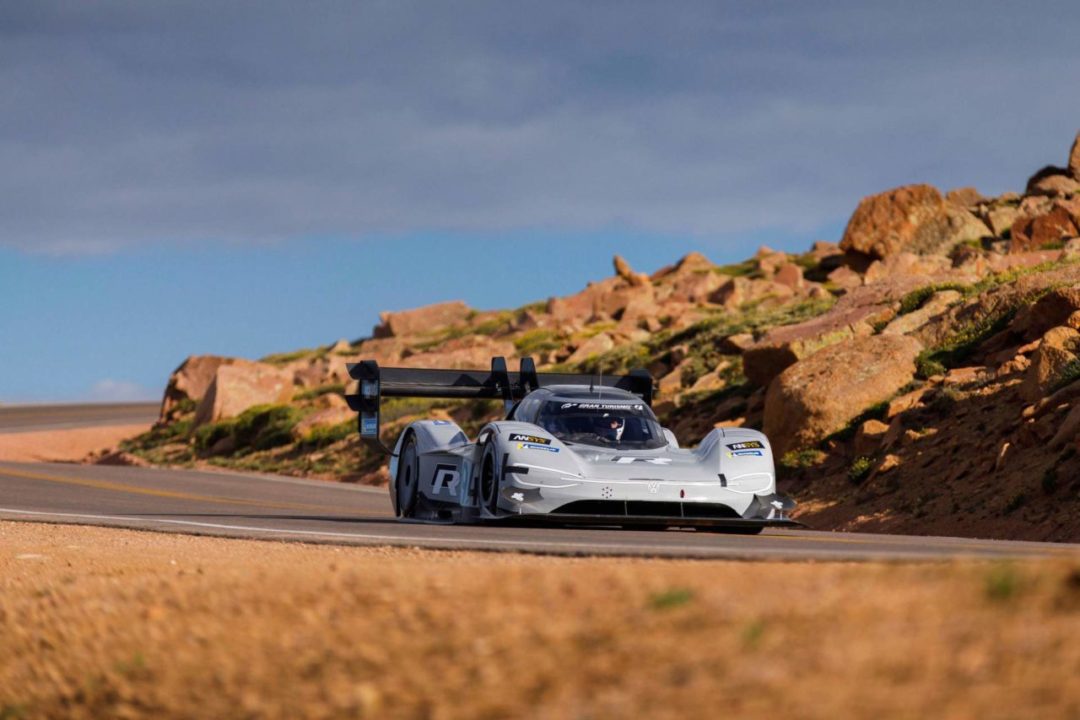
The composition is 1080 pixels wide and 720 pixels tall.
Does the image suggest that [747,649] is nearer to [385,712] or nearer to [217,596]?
[385,712]

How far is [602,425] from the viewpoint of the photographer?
1586cm

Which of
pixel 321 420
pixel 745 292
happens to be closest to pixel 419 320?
pixel 745 292

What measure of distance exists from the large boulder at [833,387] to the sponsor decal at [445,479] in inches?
420

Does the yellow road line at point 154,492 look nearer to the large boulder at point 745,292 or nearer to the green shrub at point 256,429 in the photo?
the green shrub at point 256,429

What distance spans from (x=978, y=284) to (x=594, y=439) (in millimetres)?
18961

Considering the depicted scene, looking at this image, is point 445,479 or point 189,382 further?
point 189,382

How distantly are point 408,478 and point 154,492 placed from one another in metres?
9.82

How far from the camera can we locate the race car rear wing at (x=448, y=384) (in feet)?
59.2

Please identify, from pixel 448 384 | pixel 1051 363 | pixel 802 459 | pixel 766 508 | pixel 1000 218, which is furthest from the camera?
pixel 1000 218

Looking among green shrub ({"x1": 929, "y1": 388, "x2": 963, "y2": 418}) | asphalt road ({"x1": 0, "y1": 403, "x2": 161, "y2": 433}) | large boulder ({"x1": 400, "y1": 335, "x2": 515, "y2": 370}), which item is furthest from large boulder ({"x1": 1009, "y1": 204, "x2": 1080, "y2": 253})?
asphalt road ({"x1": 0, "y1": 403, "x2": 161, "y2": 433})

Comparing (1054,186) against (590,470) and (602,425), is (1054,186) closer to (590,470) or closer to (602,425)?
(602,425)

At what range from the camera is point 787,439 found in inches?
1025

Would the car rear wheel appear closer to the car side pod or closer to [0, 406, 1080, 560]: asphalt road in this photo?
[0, 406, 1080, 560]: asphalt road

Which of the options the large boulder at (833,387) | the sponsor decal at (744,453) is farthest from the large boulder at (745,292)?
the sponsor decal at (744,453)
